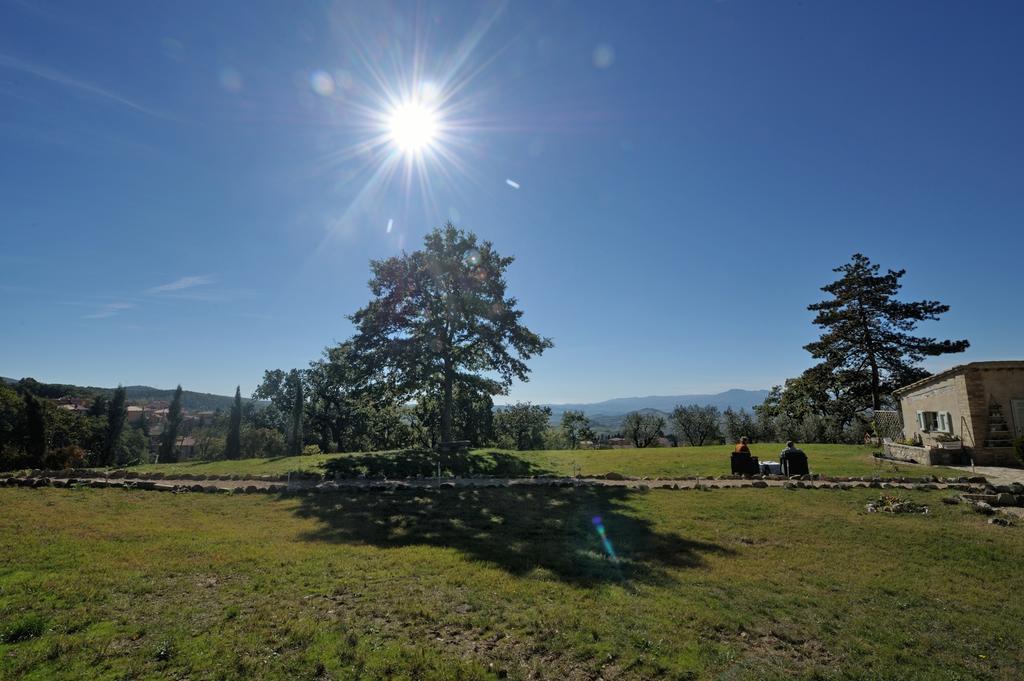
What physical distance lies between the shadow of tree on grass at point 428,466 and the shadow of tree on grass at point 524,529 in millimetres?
4184

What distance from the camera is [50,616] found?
6.62 metres

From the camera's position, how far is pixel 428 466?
2358cm

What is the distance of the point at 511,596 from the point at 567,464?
725 inches

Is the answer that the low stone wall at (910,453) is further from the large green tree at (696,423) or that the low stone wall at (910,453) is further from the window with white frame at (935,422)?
the large green tree at (696,423)

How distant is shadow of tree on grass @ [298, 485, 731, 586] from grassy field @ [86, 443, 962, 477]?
15.5ft

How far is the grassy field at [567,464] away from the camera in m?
22.0

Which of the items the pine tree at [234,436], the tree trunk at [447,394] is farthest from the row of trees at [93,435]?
the tree trunk at [447,394]

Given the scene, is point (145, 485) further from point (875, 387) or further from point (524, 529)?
point (875, 387)

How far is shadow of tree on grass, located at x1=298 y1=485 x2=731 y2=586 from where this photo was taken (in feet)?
31.9

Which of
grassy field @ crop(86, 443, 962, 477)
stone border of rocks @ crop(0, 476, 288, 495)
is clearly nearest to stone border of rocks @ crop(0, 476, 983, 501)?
stone border of rocks @ crop(0, 476, 288, 495)

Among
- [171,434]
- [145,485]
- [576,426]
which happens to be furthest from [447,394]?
[171,434]

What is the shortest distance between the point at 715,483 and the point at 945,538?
26.9 ft

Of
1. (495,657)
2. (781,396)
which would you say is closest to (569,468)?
(495,657)

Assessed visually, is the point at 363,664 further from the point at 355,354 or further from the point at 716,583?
the point at 355,354
